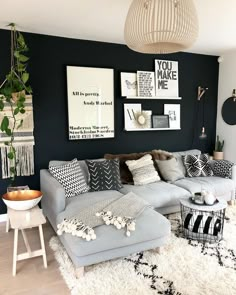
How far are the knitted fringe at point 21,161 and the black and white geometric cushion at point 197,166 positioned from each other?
2295 millimetres

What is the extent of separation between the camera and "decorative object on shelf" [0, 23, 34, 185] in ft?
10.4

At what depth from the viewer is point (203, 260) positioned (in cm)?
255

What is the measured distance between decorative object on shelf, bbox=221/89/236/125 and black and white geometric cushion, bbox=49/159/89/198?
2976 millimetres

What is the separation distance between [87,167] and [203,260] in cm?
176

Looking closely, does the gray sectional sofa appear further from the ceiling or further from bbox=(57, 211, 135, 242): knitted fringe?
the ceiling

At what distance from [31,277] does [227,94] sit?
4239mm

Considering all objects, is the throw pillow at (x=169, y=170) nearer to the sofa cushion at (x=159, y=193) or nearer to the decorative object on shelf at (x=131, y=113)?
the sofa cushion at (x=159, y=193)

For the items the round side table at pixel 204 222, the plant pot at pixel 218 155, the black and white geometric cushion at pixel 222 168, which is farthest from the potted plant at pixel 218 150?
the round side table at pixel 204 222

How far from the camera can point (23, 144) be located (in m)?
3.50

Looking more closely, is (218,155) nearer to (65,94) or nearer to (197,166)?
(197,166)

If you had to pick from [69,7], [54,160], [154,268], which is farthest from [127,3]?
[154,268]

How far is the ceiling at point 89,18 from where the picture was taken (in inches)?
99.1

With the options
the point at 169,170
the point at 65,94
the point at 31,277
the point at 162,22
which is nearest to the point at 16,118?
the point at 65,94

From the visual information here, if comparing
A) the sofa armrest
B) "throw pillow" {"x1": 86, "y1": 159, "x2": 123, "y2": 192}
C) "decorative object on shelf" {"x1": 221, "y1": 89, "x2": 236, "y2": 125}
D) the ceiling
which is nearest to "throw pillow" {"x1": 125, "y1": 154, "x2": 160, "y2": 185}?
"throw pillow" {"x1": 86, "y1": 159, "x2": 123, "y2": 192}
